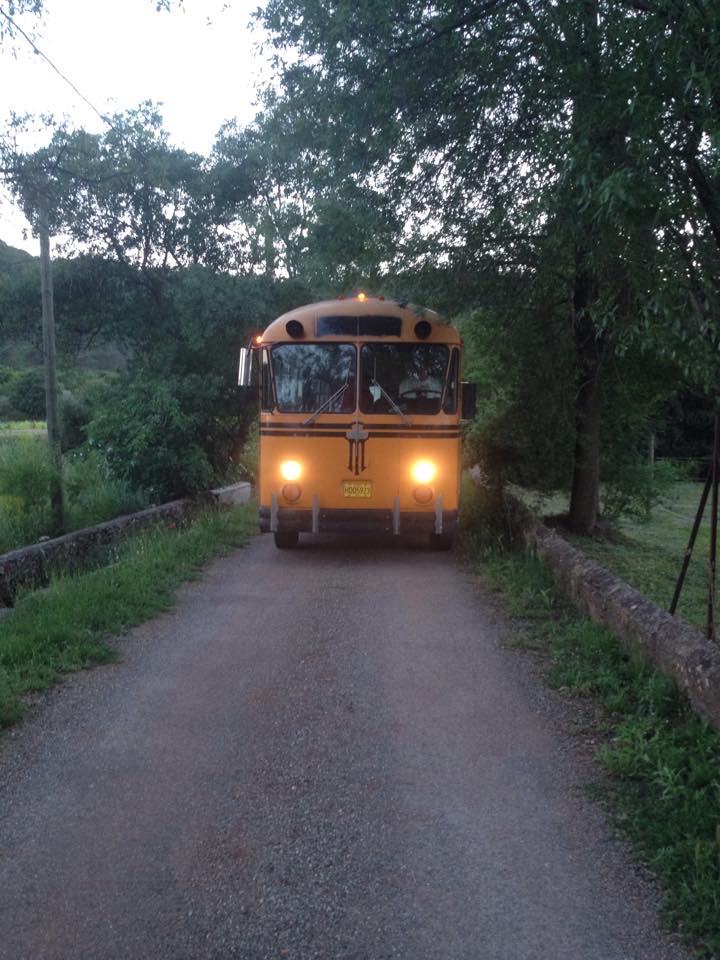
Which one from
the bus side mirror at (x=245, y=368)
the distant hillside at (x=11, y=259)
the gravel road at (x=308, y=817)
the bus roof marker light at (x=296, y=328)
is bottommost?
the gravel road at (x=308, y=817)

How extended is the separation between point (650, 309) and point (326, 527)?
665 centimetres

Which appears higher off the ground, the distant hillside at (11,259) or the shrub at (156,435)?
the distant hillside at (11,259)

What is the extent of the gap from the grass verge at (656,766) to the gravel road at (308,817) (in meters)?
0.13

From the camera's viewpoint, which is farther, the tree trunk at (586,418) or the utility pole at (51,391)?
the utility pole at (51,391)

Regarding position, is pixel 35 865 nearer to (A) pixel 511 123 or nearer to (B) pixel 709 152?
(B) pixel 709 152

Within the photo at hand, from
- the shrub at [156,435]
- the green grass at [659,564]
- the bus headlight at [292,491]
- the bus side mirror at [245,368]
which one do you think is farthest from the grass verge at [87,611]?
the green grass at [659,564]

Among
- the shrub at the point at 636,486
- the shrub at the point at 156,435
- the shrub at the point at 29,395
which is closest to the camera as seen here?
the shrub at the point at 636,486

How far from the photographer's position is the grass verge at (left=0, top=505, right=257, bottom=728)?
659 cm

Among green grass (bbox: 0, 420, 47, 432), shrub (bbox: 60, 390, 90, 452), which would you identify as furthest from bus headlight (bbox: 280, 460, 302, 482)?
shrub (bbox: 60, 390, 90, 452)

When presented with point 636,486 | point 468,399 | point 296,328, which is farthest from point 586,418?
point 296,328

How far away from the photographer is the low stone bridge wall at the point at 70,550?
32.1ft

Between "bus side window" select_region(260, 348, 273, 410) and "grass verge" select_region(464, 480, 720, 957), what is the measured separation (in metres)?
5.21

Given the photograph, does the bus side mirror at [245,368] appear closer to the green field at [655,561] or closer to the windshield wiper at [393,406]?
the windshield wiper at [393,406]

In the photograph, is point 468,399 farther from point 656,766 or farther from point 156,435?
point 656,766
